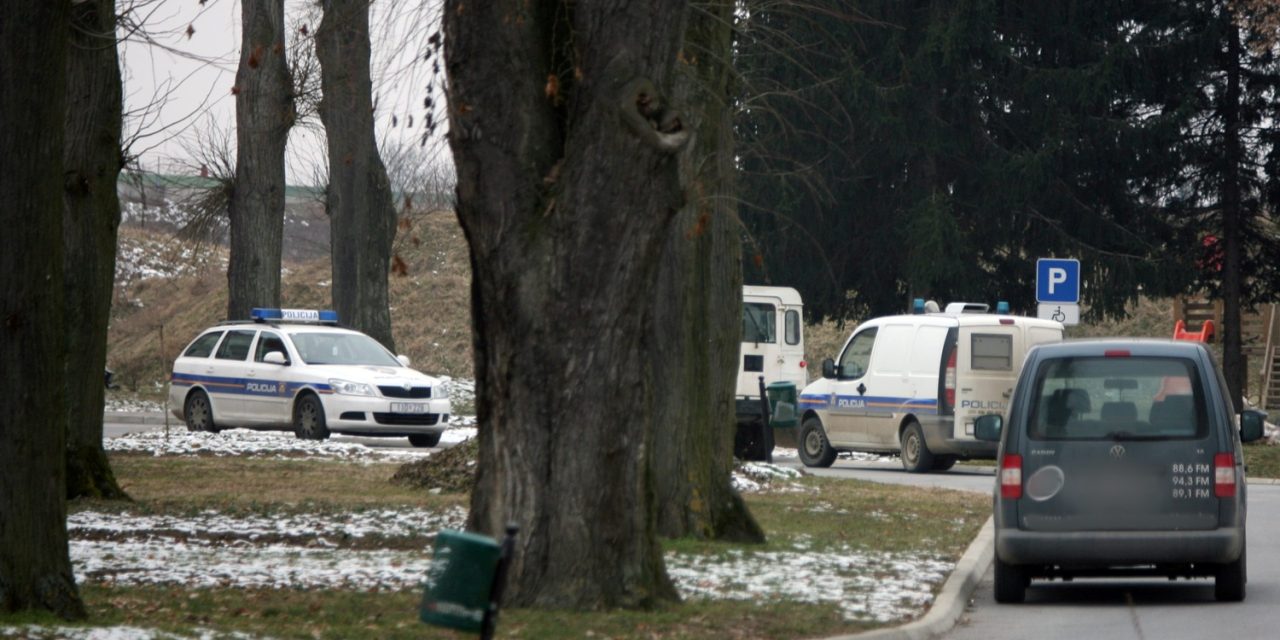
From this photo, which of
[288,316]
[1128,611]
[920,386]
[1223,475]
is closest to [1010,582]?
[1128,611]

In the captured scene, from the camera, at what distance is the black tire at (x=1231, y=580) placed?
11.4m

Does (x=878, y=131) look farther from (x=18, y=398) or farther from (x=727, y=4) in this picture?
(x=18, y=398)

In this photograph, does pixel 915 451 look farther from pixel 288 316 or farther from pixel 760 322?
pixel 288 316

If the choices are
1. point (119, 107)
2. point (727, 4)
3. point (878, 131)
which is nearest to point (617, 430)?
point (727, 4)

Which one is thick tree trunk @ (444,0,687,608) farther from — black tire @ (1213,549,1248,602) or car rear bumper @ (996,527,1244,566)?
black tire @ (1213,549,1248,602)

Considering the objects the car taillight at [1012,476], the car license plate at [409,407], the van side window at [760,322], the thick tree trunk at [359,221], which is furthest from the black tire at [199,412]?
the car taillight at [1012,476]

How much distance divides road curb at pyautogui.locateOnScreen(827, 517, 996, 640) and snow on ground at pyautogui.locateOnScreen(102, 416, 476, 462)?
362 inches

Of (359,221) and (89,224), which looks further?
(359,221)

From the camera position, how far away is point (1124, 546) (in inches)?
438

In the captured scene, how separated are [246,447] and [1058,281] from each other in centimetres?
1056

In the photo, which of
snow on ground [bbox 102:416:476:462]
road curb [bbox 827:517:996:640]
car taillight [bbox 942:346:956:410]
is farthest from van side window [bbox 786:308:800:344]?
road curb [bbox 827:517:996:640]

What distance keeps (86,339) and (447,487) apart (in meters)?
3.80

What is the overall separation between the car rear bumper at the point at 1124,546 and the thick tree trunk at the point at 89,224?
7.73m

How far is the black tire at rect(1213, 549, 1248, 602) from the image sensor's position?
37.4ft
